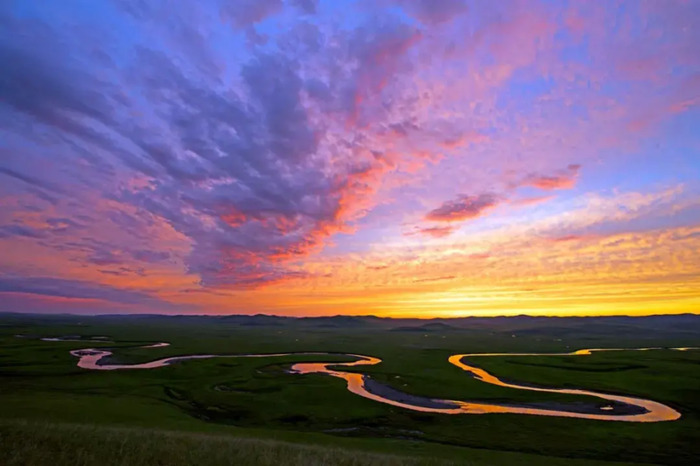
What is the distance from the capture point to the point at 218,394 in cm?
4734

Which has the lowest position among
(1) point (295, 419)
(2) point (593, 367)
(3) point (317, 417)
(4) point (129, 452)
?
(1) point (295, 419)

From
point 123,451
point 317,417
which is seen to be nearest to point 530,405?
point 317,417

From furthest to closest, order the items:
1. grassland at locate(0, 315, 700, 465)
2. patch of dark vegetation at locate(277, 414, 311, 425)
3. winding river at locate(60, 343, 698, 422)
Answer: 1. winding river at locate(60, 343, 698, 422)
2. patch of dark vegetation at locate(277, 414, 311, 425)
3. grassland at locate(0, 315, 700, 465)

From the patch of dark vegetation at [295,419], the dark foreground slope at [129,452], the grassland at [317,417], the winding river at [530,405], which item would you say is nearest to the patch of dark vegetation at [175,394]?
the grassland at [317,417]

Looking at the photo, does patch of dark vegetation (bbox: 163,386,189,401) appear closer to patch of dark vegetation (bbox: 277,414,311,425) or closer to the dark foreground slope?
patch of dark vegetation (bbox: 277,414,311,425)

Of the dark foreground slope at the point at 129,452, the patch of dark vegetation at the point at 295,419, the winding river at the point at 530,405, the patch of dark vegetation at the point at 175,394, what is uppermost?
the dark foreground slope at the point at 129,452

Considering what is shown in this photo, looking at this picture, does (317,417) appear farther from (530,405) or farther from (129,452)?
(129,452)

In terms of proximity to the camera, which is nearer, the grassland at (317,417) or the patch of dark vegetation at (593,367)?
the grassland at (317,417)

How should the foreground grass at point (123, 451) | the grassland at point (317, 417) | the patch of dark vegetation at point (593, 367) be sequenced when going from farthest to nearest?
the patch of dark vegetation at point (593, 367), the grassland at point (317, 417), the foreground grass at point (123, 451)

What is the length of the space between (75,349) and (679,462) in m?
106

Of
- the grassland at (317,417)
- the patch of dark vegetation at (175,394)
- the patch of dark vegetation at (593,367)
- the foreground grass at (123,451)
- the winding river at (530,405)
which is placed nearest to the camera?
the foreground grass at (123,451)

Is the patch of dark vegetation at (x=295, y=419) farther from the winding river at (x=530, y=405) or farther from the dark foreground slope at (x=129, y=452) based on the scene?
the dark foreground slope at (x=129, y=452)

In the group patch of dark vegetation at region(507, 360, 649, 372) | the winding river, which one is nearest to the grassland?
patch of dark vegetation at region(507, 360, 649, 372)

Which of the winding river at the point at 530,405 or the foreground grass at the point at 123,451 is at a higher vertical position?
the foreground grass at the point at 123,451
